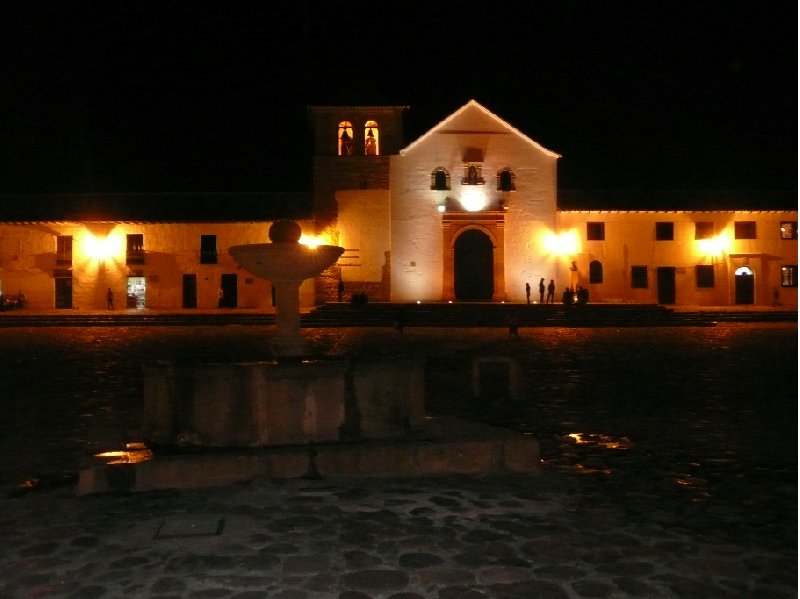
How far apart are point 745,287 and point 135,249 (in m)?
29.0

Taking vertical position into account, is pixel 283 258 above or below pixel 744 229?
below

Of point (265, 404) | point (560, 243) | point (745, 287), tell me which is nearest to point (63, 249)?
point (560, 243)

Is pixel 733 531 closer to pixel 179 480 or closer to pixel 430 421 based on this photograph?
pixel 430 421

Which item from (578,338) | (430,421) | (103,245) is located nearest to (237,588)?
(430,421)

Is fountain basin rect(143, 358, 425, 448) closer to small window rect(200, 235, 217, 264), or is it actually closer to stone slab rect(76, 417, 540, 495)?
stone slab rect(76, 417, 540, 495)

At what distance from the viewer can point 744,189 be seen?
41625 millimetres

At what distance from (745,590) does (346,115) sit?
33622 mm

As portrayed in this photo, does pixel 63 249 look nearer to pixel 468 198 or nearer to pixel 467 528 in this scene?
pixel 468 198

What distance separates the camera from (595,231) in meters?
39.0

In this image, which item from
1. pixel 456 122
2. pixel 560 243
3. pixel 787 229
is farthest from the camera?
pixel 787 229

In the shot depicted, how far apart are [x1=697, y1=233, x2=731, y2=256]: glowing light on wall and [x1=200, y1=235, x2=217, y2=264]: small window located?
22.8m

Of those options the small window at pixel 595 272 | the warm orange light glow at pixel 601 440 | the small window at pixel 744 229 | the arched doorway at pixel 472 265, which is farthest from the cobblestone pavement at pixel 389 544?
the small window at pixel 744 229

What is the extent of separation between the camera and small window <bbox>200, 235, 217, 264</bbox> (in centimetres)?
4022

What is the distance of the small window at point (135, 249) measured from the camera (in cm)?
4038
